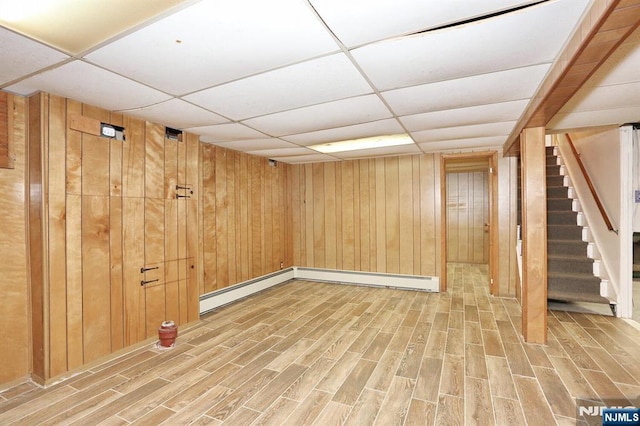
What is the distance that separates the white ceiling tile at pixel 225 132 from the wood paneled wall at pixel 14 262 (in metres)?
1.39

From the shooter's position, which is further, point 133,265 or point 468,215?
point 468,215

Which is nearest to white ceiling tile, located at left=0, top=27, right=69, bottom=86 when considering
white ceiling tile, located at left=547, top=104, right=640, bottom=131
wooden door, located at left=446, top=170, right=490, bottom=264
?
white ceiling tile, located at left=547, top=104, right=640, bottom=131

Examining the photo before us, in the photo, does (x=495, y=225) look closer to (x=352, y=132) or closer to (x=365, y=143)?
(x=365, y=143)

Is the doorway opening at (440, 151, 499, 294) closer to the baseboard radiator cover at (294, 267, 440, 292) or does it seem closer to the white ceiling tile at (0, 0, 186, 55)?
the baseboard radiator cover at (294, 267, 440, 292)

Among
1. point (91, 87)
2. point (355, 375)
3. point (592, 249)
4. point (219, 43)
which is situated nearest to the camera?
point (219, 43)

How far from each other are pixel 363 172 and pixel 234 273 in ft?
9.32

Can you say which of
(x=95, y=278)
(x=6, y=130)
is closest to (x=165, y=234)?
(x=95, y=278)

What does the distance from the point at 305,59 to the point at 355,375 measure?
2.40m

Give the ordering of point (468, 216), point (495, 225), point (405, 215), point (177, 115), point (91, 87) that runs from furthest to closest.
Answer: point (468, 216), point (405, 215), point (495, 225), point (177, 115), point (91, 87)

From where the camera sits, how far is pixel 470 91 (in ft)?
7.59

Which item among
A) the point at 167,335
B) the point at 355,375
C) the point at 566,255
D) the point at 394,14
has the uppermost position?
the point at 394,14

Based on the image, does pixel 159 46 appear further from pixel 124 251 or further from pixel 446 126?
pixel 446 126

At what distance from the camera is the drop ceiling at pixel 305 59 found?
138cm

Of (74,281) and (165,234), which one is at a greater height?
(165,234)
